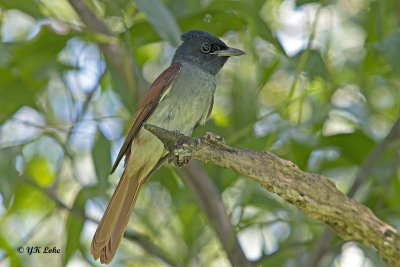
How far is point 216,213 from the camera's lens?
16.2 ft

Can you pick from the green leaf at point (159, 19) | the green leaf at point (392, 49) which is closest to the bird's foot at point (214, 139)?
the green leaf at point (159, 19)

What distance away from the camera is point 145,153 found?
5176 millimetres

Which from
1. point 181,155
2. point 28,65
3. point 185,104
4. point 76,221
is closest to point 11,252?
point 76,221

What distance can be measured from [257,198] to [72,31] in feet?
4.92

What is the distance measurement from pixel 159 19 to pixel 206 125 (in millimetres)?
1169

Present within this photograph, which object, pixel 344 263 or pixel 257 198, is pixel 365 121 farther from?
pixel 344 263

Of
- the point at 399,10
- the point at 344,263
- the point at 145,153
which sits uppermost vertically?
the point at 399,10

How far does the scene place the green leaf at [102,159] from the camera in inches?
188

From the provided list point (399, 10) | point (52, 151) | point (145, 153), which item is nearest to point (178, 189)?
point (145, 153)

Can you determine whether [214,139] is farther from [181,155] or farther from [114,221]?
[114,221]

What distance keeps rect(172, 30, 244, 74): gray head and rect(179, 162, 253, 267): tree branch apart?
924 millimetres

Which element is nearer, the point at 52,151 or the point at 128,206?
the point at 128,206

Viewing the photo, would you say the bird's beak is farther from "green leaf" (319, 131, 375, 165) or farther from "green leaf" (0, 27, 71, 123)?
"green leaf" (0, 27, 71, 123)

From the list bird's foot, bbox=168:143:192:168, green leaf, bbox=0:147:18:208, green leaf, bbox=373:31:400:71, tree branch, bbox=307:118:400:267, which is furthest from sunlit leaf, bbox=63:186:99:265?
green leaf, bbox=373:31:400:71
